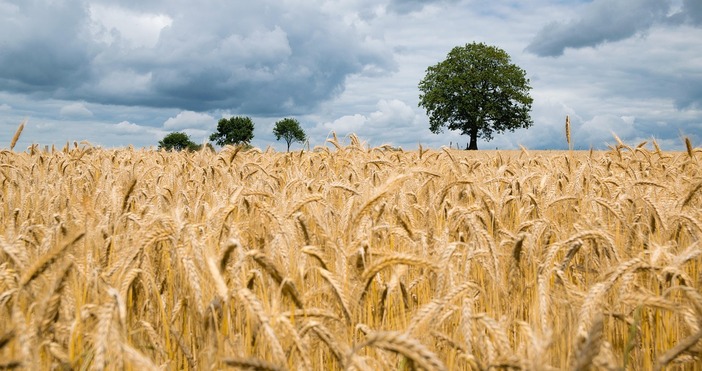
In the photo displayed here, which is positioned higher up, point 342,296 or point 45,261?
point 45,261

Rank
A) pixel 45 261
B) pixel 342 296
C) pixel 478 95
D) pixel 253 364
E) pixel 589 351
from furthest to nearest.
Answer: pixel 478 95 → pixel 342 296 → pixel 45 261 → pixel 253 364 → pixel 589 351

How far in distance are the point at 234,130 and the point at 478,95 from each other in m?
39.7

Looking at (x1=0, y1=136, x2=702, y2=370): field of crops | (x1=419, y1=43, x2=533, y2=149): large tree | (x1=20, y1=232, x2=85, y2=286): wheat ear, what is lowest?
(x1=0, y1=136, x2=702, y2=370): field of crops

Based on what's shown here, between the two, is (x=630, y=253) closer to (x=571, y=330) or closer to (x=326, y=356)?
(x=571, y=330)

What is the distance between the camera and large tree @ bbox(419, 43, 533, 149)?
1982 inches

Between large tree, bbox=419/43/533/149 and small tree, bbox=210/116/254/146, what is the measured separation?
33.7 meters

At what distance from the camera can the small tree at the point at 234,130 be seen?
76.6 meters

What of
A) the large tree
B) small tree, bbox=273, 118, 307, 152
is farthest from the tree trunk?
small tree, bbox=273, 118, 307, 152

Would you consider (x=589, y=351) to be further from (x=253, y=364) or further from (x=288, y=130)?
(x=288, y=130)

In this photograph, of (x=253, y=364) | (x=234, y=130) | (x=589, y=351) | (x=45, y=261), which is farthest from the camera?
(x=234, y=130)

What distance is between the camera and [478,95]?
165ft

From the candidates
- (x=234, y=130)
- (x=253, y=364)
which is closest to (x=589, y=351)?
(x=253, y=364)

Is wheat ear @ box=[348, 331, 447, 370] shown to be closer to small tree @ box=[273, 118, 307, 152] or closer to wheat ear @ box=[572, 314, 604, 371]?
wheat ear @ box=[572, 314, 604, 371]

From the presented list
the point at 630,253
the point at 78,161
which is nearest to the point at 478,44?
the point at 78,161
